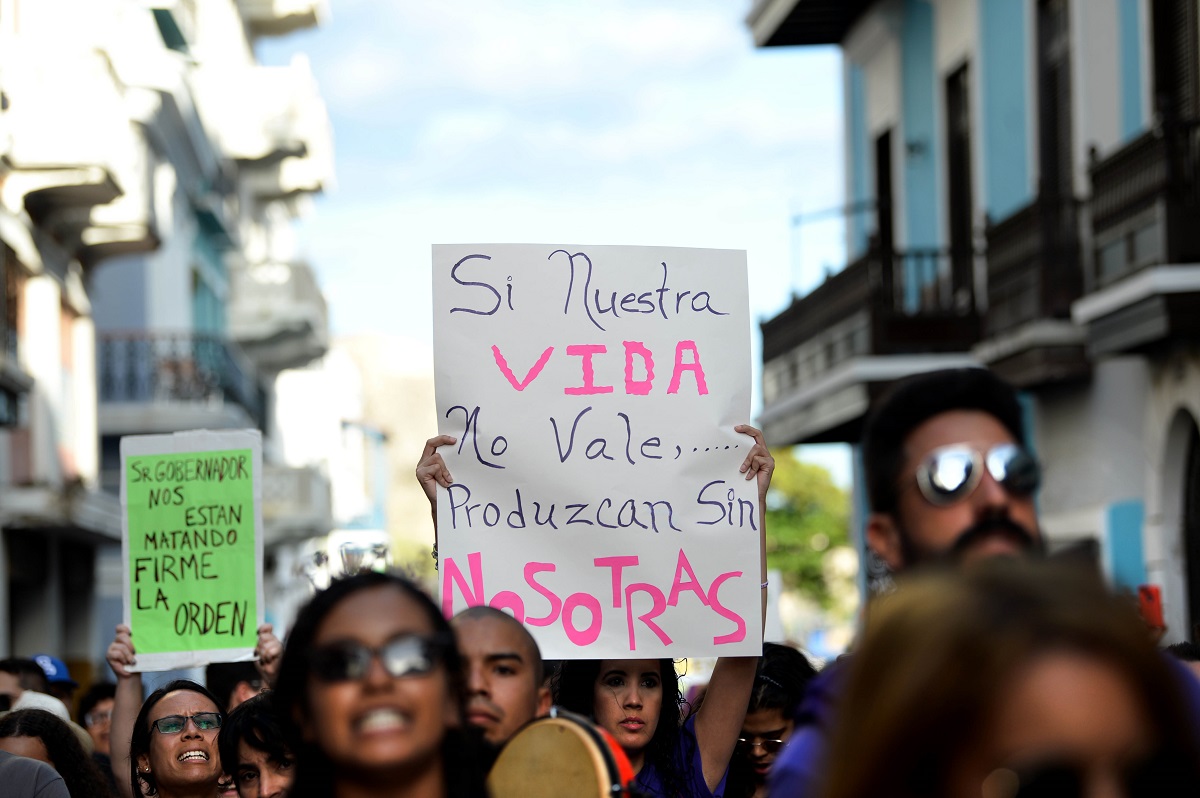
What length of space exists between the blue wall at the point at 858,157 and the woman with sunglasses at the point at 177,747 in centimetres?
1721

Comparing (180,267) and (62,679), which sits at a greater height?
(180,267)

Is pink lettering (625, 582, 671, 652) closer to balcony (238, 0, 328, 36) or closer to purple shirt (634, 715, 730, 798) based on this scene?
purple shirt (634, 715, 730, 798)

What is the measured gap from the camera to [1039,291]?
15312 mm

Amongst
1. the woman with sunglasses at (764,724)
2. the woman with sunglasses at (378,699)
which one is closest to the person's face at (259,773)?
the woman with sunglasses at (764,724)

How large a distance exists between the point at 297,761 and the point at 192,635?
13.4 ft

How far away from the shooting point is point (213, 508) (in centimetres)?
732

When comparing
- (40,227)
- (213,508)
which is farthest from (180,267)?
(213,508)

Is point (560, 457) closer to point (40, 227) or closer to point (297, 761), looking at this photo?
point (297, 761)

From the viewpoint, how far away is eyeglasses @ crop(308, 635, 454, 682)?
9.69 ft

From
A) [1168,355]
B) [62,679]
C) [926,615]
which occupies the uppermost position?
[1168,355]

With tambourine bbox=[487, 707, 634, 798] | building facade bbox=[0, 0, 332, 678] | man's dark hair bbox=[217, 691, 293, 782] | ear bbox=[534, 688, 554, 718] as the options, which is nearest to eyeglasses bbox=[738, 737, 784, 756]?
A: man's dark hair bbox=[217, 691, 293, 782]

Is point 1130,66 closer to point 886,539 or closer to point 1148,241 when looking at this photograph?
point 1148,241

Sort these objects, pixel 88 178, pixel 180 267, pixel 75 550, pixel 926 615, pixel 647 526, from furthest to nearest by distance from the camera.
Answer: pixel 180 267, pixel 75 550, pixel 88 178, pixel 647 526, pixel 926 615

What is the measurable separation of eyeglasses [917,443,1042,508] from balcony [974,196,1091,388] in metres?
12.2
